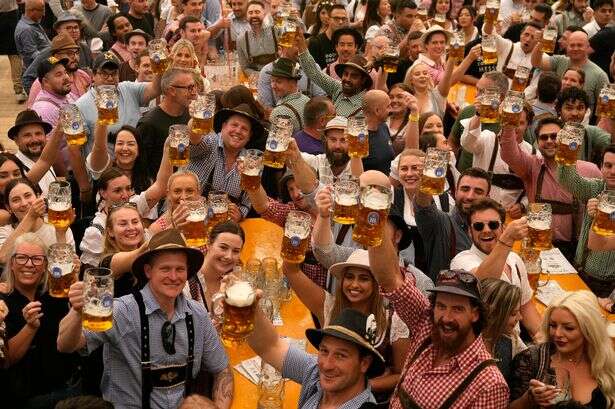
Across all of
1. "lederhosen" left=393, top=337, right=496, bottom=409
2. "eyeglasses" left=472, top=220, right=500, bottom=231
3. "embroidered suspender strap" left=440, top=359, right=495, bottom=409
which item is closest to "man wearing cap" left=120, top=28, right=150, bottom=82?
"eyeglasses" left=472, top=220, right=500, bottom=231

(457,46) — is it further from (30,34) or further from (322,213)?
(30,34)

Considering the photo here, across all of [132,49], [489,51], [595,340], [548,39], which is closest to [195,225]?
[595,340]

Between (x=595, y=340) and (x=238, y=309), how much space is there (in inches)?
54.8

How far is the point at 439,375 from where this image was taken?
343 centimetres

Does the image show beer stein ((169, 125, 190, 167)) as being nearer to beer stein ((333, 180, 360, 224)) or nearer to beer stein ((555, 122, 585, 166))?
beer stein ((333, 180, 360, 224))

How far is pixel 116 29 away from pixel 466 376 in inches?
251

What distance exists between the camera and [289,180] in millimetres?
5324

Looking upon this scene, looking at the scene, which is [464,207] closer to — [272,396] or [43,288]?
[272,396]

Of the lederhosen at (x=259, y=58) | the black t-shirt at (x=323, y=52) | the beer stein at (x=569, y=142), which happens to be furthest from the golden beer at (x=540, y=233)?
the black t-shirt at (x=323, y=52)

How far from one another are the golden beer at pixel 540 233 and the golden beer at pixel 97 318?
2.10 metres

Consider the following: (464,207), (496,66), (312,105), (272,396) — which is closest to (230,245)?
(272,396)

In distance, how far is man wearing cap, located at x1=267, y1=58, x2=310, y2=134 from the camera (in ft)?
22.6

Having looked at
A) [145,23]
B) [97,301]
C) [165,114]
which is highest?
[97,301]

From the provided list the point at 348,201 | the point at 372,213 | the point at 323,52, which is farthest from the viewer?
the point at 323,52
